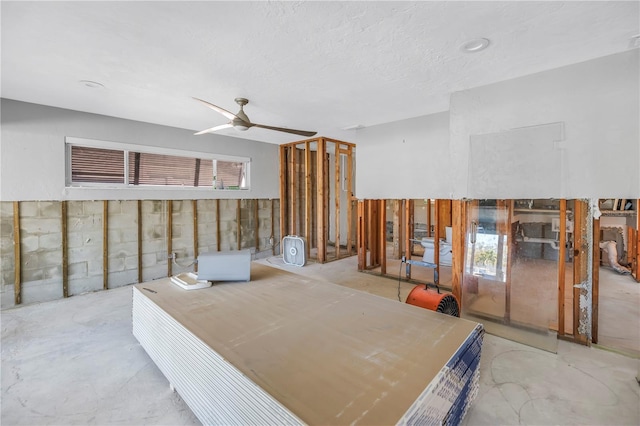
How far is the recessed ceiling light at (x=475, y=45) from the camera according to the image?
2.16 meters

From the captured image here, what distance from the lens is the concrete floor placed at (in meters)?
1.77

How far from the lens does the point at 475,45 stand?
7.32ft

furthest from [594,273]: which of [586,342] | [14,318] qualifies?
[14,318]

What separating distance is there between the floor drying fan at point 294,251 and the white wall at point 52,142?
213 cm

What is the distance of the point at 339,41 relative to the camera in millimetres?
2164

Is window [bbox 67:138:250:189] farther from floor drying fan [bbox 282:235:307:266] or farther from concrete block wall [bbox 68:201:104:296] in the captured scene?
floor drying fan [bbox 282:235:307:266]

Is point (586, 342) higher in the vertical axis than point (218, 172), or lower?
lower

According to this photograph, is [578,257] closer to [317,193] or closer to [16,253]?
[317,193]

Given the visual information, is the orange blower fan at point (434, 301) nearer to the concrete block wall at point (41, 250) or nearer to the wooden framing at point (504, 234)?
the wooden framing at point (504, 234)

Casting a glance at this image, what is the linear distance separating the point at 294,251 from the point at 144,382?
363 cm

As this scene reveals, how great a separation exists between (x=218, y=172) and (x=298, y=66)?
3.61 meters

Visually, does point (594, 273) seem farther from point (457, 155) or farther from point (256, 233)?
point (256, 233)

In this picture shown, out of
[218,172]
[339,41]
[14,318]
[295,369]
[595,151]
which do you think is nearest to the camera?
[295,369]

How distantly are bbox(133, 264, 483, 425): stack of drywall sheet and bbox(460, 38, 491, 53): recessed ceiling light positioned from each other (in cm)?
215
